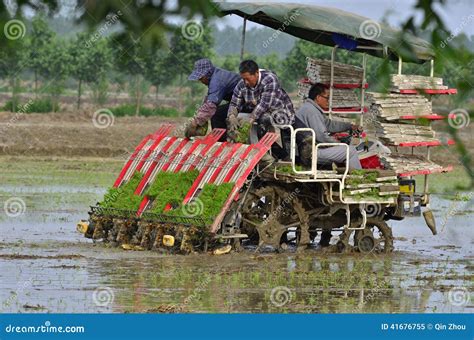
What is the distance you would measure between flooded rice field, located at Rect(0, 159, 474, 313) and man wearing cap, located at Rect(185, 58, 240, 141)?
1.66m

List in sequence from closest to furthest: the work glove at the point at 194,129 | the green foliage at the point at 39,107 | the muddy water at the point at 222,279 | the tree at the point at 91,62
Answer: the muddy water at the point at 222,279 < the work glove at the point at 194,129 < the green foliage at the point at 39,107 < the tree at the point at 91,62

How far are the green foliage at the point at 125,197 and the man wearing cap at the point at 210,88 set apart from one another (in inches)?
33.3

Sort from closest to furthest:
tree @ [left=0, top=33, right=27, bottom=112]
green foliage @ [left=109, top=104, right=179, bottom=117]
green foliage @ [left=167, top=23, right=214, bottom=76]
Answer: tree @ [left=0, top=33, right=27, bottom=112] < green foliage @ [left=167, top=23, right=214, bottom=76] < green foliage @ [left=109, top=104, right=179, bottom=117]

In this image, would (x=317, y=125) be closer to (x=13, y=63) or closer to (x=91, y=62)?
(x=13, y=63)

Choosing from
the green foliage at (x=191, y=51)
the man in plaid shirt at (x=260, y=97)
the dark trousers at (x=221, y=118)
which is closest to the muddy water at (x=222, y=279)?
the man in plaid shirt at (x=260, y=97)

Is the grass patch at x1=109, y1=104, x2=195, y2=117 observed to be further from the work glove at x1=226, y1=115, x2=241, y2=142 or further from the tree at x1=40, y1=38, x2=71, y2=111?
the work glove at x1=226, y1=115, x2=241, y2=142

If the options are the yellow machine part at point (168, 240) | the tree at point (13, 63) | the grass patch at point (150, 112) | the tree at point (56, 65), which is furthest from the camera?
the tree at point (56, 65)

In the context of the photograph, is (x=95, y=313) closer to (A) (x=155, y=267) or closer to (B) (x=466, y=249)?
(A) (x=155, y=267)

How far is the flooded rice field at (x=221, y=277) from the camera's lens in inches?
389

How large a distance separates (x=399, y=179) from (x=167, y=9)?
36.7 ft

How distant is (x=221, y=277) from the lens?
1162 centimetres

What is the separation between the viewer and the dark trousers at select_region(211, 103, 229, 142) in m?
14.6

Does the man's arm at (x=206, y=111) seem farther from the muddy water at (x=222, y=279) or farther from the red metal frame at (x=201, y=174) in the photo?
the muddy water at (x=222, y=279)

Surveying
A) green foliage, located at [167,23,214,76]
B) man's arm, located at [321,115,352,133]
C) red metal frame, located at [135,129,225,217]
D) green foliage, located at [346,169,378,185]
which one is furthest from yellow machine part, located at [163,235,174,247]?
green foliage, located at [167,23,214,76]
